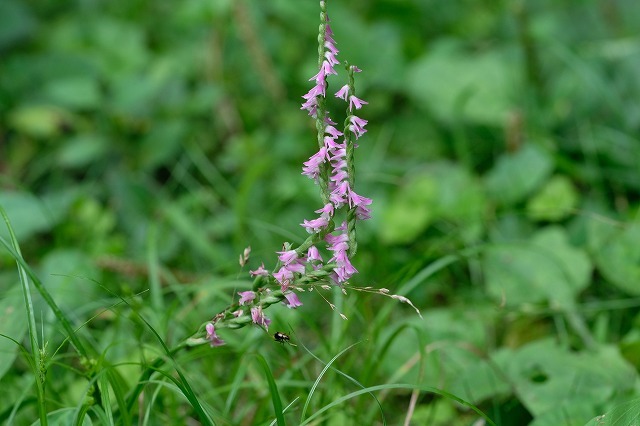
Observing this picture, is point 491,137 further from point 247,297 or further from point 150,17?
point 247,297

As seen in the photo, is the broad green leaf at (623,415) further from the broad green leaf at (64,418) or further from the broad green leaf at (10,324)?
the broad green leaf at (10,324)

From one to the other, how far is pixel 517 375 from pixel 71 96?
2.22 meters

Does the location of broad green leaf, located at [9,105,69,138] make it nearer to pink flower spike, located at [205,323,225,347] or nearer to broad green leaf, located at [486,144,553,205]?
broad green leaf, located at [486,144,553,205]

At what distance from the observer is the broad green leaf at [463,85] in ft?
11.1

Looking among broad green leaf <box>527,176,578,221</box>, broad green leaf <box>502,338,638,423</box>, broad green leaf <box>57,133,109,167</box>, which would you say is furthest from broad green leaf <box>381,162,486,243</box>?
broad green leaf <box>57,133,109,167</box>

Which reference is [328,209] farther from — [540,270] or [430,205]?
[430,205]

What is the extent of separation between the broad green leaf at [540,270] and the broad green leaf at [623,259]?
0.18 ft

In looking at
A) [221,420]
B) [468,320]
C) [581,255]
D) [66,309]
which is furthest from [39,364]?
[581,255]

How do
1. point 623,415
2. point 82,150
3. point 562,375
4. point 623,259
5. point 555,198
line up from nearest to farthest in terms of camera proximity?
point 623,415 < point 562,375 < point 623,259 < point 555,198 < point 82,150

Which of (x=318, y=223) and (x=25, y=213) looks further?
(x=25, y=213)

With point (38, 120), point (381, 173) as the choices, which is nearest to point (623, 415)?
point (381, 173)

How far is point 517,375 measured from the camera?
2.07m

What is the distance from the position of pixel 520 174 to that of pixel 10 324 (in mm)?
1842

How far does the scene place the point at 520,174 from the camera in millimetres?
2951
